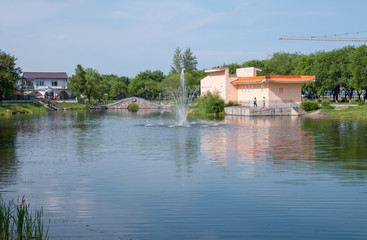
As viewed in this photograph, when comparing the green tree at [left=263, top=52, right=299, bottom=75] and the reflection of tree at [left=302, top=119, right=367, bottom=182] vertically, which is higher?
the green tree at [left=263, top=52, right=299, bottom=75]

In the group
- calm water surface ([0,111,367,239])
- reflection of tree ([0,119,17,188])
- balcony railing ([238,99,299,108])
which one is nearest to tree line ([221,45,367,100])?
balcony railing ([238,99,299,108])

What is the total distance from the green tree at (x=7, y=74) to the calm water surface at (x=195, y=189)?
44400 millimetres

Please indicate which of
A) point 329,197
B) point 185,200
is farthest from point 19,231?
point 329,197

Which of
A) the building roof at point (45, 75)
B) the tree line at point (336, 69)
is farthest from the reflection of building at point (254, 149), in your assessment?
the building roof at point (45, 75)

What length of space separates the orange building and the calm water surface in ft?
116

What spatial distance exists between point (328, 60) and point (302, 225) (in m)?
66.4

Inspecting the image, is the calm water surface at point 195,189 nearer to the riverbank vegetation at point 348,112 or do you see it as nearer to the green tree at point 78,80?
the riverbank vegetation at point 348,112

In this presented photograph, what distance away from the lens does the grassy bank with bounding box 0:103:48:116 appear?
64.8 meters

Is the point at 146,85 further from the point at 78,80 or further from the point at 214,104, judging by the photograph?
the point at 214,104

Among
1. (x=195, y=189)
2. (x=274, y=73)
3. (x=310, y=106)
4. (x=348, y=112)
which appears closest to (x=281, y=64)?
(x=274, y=73)

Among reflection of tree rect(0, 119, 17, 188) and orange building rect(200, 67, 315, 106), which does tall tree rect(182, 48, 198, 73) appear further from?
reflection of tree rect(0, 119, 17, 188)

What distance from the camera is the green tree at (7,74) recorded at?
63319 millimetres

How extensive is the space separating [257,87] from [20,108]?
139ft

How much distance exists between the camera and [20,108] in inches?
2793
